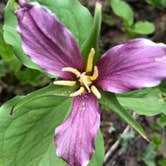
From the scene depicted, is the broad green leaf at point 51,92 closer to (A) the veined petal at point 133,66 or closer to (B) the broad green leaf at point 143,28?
(A) the veined petal at point 133,66

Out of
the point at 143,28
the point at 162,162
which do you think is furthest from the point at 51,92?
the point at 143,28

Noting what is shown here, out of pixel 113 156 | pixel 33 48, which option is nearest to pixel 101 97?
pixel 33 48

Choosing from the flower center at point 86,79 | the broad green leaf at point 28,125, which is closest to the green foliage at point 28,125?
the broad green leaf at point 28,125

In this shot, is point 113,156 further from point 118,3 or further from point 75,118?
point 75,118

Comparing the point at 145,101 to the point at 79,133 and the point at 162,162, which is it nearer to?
the point at 79,133

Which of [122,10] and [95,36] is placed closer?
[95,36]

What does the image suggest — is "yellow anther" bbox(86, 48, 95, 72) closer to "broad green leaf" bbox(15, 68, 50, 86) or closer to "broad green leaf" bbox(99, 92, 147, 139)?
"broad green leaf" bbox(99, 92, 147, 139)
